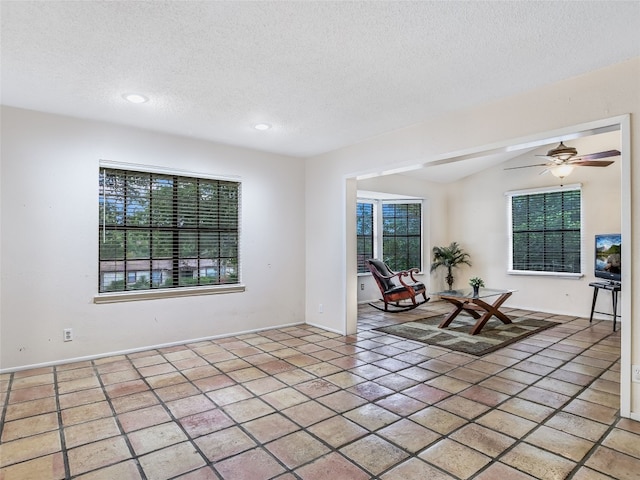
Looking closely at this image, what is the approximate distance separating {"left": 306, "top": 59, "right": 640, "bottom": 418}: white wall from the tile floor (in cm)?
73

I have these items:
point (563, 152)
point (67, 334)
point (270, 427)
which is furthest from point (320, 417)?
point (563, 152)

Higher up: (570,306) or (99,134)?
(99,134)

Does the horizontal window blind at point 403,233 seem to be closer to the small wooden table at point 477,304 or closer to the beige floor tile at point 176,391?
the small wooden table at point 477,304

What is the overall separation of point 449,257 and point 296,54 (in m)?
5.97

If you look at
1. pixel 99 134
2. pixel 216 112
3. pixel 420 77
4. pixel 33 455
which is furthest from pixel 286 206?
pixel 33 455

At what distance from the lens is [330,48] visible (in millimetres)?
2346

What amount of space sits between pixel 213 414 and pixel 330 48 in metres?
2.60

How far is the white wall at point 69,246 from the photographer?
132 inches

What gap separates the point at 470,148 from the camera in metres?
3.34

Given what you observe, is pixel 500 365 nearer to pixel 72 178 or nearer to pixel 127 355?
pixel 127 355

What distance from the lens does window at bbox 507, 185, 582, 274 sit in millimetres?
6059

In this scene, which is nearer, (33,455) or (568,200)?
(33,455)

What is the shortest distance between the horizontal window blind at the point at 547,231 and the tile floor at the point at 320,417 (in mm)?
2624

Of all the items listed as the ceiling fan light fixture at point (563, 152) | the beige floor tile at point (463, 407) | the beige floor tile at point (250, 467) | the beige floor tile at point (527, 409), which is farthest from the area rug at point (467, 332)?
the beige floor tile at point (250, 467)
